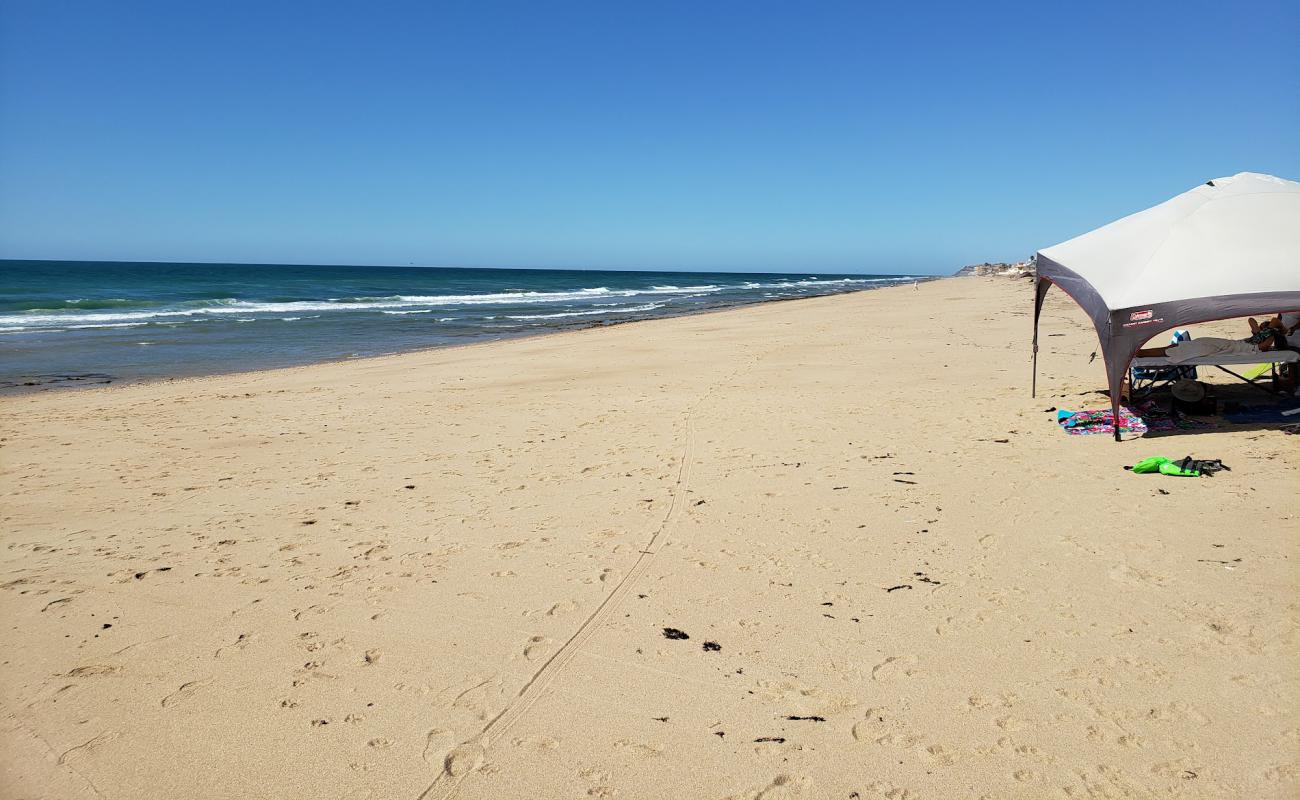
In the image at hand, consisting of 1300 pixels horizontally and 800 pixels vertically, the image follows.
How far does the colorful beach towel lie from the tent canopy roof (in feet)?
4.00

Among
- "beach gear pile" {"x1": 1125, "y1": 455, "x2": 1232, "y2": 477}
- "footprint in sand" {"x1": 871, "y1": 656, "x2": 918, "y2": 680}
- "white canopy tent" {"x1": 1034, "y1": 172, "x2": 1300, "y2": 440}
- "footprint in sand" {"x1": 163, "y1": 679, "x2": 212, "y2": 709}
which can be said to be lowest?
"footprint in sand" {"x1": 163, "y1": 679, "x2": 212, "y2": 709}

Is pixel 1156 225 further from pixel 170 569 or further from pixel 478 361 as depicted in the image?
pixel 478 361

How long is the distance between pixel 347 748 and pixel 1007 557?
382 cm

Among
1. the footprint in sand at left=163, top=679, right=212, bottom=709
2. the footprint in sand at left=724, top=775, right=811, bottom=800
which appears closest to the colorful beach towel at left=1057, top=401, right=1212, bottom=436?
the footprint in sand at left=724, top=775, right=811, bottom=800

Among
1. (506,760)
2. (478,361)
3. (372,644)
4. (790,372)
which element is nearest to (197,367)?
(478,361)

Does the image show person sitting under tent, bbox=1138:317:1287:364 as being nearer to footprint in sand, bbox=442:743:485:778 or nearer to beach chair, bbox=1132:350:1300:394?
beach chair, bbox=1132:350:1300:394

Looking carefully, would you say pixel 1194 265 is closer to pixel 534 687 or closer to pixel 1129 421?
pixel 1129 421

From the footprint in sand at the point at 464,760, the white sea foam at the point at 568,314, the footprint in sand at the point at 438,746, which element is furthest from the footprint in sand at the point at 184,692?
the white sea foam at the point at 568,314

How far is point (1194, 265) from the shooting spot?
6.79 m

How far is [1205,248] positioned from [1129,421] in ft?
5.88

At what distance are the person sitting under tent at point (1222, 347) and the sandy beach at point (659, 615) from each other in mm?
1384

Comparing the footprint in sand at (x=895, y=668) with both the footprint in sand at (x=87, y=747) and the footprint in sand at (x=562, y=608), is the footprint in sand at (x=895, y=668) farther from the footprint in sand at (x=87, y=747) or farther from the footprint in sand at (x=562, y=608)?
the footprint in sand at (x=87, y=747)

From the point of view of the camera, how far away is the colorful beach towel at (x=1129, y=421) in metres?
7.07

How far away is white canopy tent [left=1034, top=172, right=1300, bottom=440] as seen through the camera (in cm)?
643
